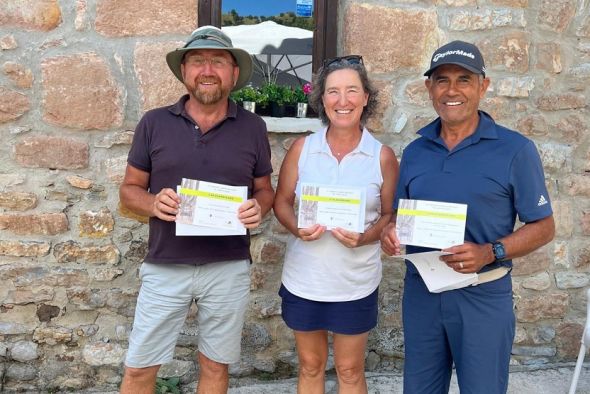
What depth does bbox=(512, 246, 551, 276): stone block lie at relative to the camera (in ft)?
11.5

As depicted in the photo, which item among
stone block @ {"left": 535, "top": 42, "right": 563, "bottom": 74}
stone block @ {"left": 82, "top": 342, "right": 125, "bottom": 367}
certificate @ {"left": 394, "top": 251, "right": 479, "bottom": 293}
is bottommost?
stone block @ {"left": 82, "top": 342, "right": 125, "bottom": 367}

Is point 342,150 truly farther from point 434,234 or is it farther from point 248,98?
point 248,98

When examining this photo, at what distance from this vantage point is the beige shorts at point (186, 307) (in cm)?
248

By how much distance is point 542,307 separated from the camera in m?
3.57

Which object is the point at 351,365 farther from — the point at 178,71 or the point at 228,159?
the point at 178,71

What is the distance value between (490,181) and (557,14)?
6.08 ft

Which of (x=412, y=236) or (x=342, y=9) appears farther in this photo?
(x=342, y=9)

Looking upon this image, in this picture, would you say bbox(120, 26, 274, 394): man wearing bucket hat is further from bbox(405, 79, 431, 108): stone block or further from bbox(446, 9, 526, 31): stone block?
bbox(446, 9, 526, 31): stone block

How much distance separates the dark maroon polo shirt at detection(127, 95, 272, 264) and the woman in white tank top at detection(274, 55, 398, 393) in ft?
0.71

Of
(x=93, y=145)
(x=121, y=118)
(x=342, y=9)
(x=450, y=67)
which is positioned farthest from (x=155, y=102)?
(x=450, y=67)

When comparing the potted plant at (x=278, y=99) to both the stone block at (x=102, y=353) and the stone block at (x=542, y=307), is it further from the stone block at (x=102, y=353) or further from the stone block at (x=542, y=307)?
the stone block at (x=542, y=307)

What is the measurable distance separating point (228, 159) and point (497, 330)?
1241 mm

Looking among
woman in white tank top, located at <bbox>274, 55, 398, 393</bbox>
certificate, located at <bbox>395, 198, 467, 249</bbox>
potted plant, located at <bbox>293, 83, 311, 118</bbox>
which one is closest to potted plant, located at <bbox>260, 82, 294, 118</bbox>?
potted plant, located at <bbox>293, 83, 311, 118</bbox>

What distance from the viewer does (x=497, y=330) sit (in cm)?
212
